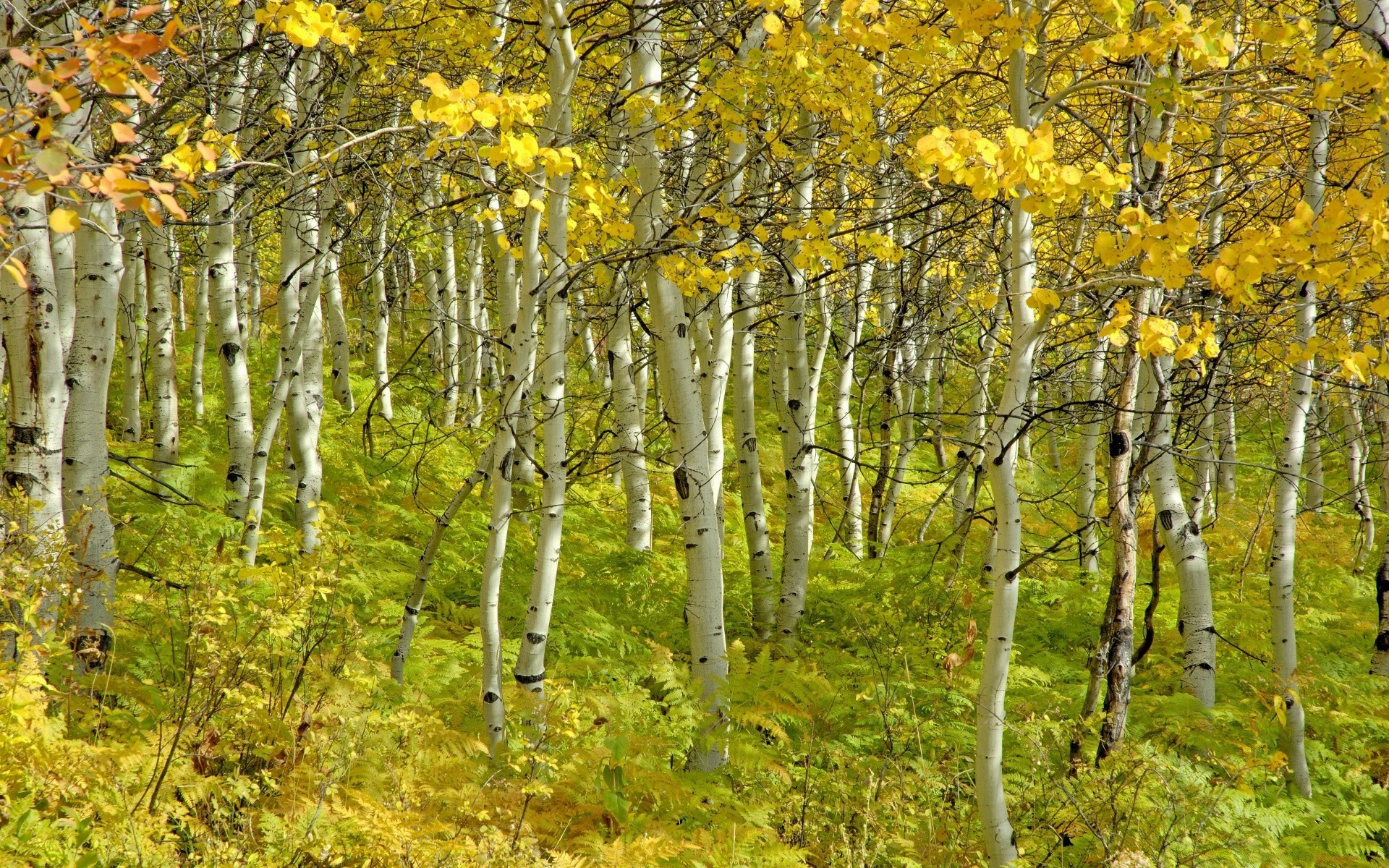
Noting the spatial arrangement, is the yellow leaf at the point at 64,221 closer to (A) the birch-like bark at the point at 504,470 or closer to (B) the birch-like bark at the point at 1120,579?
(A) the birch-like bark at the point at 504,470

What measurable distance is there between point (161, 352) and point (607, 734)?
6.56 meters

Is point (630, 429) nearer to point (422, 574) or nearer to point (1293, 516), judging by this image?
point (422, 574)

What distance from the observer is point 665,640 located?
691 centimetres

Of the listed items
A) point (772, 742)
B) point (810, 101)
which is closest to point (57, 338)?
point (810, 101)

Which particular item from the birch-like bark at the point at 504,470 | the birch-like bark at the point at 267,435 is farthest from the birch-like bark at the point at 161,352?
the birch-like bark at the point at 504,470

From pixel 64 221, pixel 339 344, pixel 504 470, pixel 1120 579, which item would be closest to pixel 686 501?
pixel 504 470

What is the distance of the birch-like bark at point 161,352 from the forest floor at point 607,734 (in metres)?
0.57

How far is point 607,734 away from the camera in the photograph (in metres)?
4.66

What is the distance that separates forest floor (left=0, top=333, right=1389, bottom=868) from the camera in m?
3.40

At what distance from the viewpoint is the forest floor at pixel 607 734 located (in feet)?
11.1

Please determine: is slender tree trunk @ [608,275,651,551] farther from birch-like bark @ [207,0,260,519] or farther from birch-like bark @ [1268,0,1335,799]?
birch-like bark @ [1268,0,1335,799]

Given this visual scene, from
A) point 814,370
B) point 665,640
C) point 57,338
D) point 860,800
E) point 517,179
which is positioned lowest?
point 860,800

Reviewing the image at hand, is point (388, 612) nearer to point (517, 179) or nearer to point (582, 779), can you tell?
point (582, 779)

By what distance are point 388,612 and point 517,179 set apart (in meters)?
3.31
